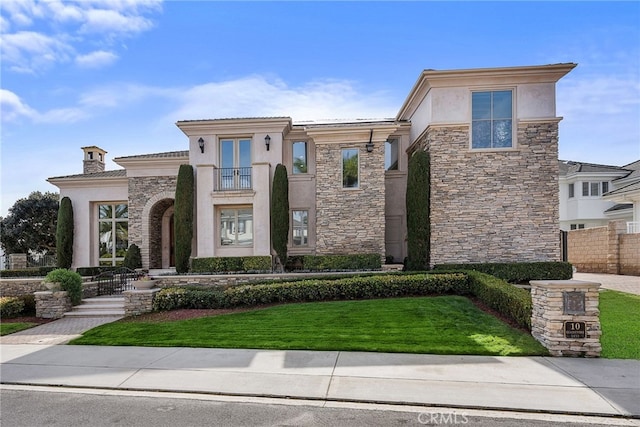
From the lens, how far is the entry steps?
1042 centimetres

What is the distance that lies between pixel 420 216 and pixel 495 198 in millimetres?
2984

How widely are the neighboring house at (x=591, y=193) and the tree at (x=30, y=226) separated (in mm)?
36069

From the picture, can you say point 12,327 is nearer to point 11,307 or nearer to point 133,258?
point 11,307

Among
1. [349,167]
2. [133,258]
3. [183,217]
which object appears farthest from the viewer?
[133,258]

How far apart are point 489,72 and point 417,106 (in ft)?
10.3

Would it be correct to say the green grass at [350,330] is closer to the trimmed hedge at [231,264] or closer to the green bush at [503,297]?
the green bush at [503,297]

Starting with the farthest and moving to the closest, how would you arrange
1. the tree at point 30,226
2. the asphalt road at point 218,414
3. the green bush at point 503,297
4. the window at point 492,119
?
the tree at point 30,226 → the window at point 492,119 → the green bush at point 503,297 → the asphalt road at point 218,414

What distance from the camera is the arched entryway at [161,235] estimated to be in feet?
54.5

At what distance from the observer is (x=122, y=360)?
6309 millimetres

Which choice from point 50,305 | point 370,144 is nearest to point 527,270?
point 370,144

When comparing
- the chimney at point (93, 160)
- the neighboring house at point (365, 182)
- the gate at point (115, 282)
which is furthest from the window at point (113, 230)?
the gate at point (115, 282)

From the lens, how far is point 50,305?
34.1 ft

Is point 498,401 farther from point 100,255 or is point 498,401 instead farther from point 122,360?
point 100,255

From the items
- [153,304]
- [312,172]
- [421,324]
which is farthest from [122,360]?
[312,172]
